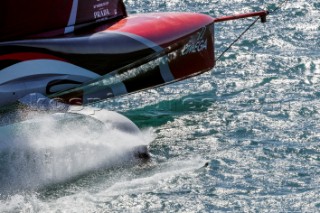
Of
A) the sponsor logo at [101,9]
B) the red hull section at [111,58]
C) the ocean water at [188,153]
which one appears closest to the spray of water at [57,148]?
the ocean water at [188,153]

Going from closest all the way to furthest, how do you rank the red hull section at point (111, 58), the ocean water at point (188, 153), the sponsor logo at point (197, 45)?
the ocean water at point (188, 153)
the red hull section at point (111, 58)
the sponsor logo at point (197, 45)

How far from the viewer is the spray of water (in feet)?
29.0

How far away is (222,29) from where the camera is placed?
14195 mm

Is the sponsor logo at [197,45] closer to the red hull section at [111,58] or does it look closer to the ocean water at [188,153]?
the red hull section at [111,58]

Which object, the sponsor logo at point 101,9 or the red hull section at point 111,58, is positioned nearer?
the red hull section at point 111,58

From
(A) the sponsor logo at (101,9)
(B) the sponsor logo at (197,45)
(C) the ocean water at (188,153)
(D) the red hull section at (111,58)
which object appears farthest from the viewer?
(B) the sponsor logo at (197,45)

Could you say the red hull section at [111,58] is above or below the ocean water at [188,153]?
above

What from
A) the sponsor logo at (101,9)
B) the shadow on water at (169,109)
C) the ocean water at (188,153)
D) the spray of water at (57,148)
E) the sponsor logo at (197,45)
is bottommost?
the shadow on water at (169,109)

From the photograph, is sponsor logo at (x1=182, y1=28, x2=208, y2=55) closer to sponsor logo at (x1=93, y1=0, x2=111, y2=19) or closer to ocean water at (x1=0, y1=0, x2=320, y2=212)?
ocean water at (x1=0, y1=0, x2=320, y2=212)

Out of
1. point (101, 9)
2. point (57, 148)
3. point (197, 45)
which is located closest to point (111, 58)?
point (101, 9)

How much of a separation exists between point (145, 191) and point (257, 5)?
23.3ft

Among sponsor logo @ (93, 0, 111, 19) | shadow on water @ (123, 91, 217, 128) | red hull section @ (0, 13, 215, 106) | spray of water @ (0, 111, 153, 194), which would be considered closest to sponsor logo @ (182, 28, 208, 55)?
red hull section @ (0, 13, 215, 106)

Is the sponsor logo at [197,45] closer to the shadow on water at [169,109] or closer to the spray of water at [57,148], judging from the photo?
the shadow on water at [169,109]

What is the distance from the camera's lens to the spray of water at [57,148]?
29.0 ft
